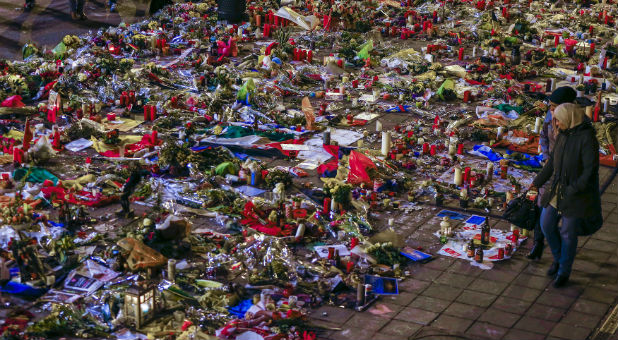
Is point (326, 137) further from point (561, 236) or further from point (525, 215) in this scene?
point (561, 236)

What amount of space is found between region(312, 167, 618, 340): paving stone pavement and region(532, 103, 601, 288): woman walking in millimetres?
544

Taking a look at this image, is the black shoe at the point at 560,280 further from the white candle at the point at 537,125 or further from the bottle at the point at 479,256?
the white candle at the point at 537,125

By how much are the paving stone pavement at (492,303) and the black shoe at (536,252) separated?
0.07 metres

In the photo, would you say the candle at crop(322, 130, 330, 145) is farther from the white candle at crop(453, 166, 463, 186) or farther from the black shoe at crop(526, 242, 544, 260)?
the black shoe at crop(526, 242, 544, 260)

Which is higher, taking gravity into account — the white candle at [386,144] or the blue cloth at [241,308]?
the white candle at [386,144]

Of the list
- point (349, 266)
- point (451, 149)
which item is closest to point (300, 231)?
point (349, 266)

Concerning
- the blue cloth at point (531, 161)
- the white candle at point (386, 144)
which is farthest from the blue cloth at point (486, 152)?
the white candle at point (386, 144)

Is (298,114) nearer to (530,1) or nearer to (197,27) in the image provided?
(197,27)

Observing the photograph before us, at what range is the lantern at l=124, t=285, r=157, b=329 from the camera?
8.59 metres

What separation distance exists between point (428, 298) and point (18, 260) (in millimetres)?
4086

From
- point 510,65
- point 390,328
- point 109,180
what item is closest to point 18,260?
point 109,180

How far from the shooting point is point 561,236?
936cm

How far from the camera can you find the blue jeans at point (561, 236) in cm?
918

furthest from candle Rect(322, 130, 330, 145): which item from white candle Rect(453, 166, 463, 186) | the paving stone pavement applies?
the paving stone pavement
